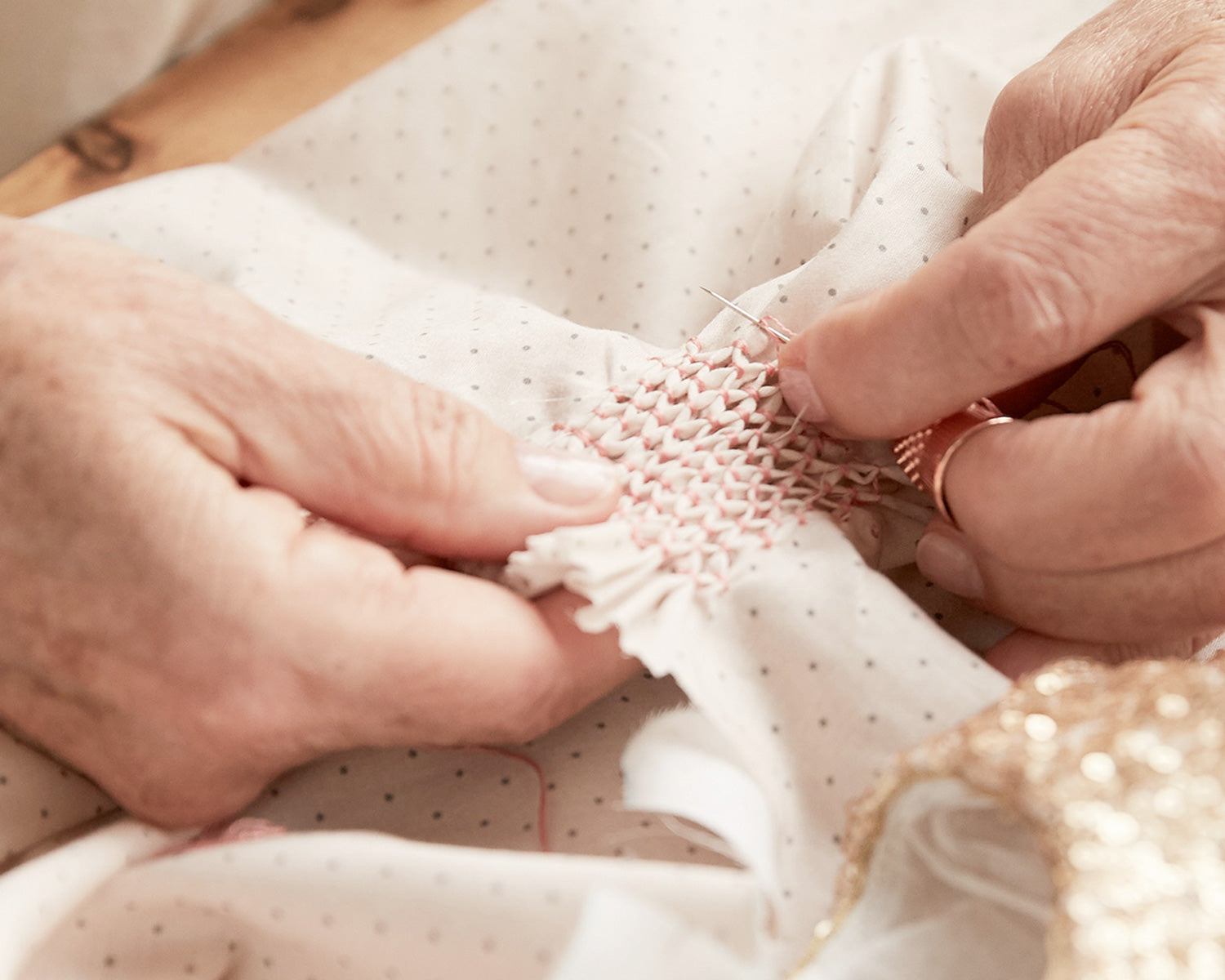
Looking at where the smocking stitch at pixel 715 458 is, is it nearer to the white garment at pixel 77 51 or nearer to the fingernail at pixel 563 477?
the fingernail at pixel 563 477

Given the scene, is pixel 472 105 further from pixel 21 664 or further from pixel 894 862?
pixel 894 862

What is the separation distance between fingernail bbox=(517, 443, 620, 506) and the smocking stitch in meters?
0.03

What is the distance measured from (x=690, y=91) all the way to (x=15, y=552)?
0.81 metres

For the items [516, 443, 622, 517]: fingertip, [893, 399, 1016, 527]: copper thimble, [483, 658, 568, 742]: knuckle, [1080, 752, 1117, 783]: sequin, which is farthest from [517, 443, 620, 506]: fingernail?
[1080, 752, 1117, 783]: sequin

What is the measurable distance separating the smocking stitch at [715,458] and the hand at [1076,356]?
0.05 m

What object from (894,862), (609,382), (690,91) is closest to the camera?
(894,862)

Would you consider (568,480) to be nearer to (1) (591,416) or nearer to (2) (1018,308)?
(1) (591,416)

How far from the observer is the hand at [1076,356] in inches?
27.3

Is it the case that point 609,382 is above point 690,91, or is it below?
below

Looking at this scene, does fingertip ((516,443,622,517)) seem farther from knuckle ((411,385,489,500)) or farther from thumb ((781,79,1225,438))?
thumb ((781,79,1225,438))

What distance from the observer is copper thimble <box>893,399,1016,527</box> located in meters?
0.78

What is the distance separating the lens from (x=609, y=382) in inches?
35.5

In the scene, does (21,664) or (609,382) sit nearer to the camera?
(21,664)

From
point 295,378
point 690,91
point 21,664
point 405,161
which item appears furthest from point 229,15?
point 21,664
